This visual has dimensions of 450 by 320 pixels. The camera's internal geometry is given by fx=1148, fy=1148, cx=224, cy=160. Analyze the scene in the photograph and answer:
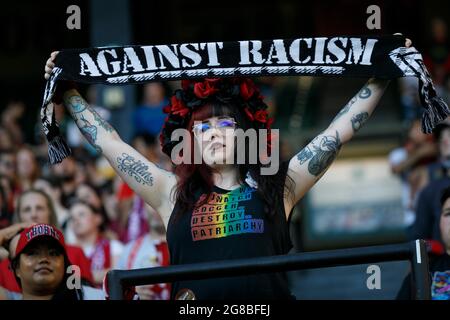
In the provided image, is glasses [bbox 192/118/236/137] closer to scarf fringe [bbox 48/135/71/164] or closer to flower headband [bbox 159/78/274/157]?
flower headband [bbox 159/78/274/157]

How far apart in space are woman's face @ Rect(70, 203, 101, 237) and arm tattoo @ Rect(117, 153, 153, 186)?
137 inches

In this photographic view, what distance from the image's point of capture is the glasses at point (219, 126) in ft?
15.0

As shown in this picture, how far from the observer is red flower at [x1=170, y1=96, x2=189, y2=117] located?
4.69 meters

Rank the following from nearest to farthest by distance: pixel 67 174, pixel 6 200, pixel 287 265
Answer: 1. pixel 287 265
2. pixel 6 200
3. pixel 67 174

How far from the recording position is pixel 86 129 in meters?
4.77

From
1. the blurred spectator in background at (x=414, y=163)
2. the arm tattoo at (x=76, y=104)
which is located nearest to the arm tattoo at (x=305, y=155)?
the arm tattoo at (x=76, y=104)

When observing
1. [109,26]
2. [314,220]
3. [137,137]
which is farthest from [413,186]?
[109,26]

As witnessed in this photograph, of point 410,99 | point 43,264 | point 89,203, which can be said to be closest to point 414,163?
point 410,99

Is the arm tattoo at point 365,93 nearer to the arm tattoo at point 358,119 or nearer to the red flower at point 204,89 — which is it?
the arm tattoo at point 358,119

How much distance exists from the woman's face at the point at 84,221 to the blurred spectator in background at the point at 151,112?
2630mm

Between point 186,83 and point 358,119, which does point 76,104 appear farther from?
point 358,119

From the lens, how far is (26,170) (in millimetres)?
9922

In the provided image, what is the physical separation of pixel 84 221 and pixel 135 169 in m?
3.50
